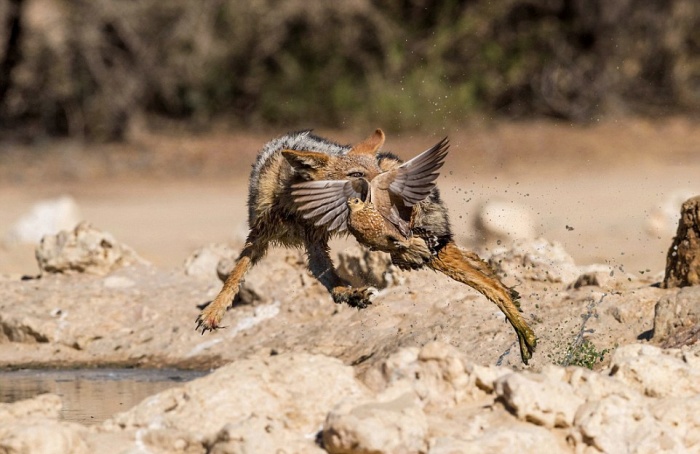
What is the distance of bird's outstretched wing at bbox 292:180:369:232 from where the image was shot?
21.0 feet

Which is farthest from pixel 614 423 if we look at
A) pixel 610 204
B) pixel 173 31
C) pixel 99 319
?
pixel 173 31

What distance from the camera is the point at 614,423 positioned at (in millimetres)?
4758

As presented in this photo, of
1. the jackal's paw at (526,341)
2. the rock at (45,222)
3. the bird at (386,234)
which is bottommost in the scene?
the jackal's paw at (526,341)

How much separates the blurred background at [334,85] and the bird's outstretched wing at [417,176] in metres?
11.5

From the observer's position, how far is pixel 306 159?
670 centimetres

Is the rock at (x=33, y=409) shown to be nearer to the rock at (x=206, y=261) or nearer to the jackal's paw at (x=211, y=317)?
the jackal's paw at (x=211, y=317)

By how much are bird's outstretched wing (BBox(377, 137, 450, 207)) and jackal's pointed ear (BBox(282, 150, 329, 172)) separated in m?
0.47

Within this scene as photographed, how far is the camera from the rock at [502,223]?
1145 centimetres

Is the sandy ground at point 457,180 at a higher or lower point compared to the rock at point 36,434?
higher

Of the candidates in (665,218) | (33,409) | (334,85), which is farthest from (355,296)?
(334,85)

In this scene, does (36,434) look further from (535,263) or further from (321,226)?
(535,263)

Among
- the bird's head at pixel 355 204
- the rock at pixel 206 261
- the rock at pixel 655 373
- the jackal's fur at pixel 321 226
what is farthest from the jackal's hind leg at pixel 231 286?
the rock at pixel 655 373

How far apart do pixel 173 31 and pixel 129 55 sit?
76 cm

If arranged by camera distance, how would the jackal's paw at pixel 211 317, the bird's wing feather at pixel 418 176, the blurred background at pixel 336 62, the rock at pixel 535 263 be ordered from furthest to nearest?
the blurred background at pixel 336 62, the rock at pixel 535 263, the jackal's paw at pixel 211 317, the bird's wing feather at pixel 418 176
